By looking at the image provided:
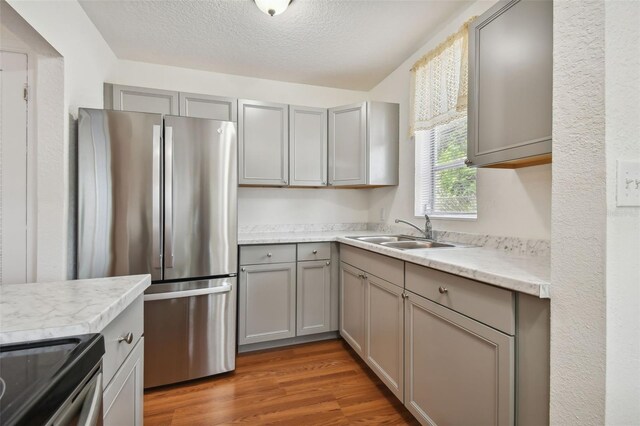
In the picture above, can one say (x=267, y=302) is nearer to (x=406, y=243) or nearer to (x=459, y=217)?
(x=406, y=243)

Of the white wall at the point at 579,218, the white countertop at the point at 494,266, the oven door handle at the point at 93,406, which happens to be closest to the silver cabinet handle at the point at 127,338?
the oven door handle at the point at 93,406

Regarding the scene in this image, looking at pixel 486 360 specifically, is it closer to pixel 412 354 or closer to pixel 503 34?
pixel 412 354

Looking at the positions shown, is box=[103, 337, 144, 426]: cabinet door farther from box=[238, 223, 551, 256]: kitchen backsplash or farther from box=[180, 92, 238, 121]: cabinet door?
box=[180, 92, 238, 121]: cabinet door

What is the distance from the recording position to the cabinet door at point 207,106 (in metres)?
2.51

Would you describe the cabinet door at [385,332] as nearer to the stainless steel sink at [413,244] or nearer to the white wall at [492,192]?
the stainless steel sink at [413,244]

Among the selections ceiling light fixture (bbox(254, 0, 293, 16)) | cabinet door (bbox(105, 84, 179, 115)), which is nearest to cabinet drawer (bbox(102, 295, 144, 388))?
ceiling light fixture (bbox(254, 0, 293, 16))

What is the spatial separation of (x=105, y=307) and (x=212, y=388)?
4.81 ft

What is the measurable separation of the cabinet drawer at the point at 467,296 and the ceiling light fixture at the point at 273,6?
5.73ft

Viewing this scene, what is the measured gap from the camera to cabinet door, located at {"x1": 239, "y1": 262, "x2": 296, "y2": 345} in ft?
7.88

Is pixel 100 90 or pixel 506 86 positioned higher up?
pixel 100 90

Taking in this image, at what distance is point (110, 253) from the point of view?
70.9 inches

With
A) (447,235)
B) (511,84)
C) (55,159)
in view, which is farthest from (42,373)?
(447,235)

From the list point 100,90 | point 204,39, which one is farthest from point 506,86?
point 100,90

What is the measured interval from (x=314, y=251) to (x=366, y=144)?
1.09 metres
